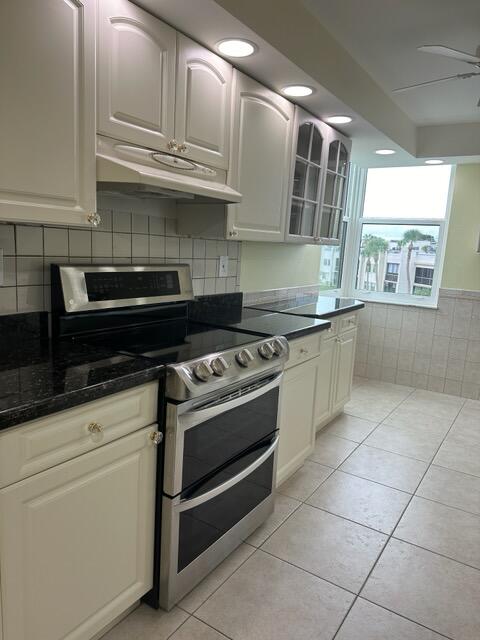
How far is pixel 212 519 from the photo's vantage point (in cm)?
174

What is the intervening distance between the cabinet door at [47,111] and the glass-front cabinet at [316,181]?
1.43 meters

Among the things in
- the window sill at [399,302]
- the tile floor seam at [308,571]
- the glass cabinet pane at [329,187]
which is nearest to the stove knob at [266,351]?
the tile floor seam at [308,571]

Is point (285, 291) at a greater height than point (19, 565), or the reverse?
point (285, 291)

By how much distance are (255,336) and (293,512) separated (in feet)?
3.17

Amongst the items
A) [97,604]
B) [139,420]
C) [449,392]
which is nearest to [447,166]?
[449,392]

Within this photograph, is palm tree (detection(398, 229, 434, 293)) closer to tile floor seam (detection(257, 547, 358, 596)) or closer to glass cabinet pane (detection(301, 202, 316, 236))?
glass cabinet pane (detection(301, 202, 316, 236))

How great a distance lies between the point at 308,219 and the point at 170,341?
1.52 meters

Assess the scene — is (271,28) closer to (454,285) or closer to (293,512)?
(293,512)

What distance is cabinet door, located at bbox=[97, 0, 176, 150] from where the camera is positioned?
150cm

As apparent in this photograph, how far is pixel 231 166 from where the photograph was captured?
213 centimetres

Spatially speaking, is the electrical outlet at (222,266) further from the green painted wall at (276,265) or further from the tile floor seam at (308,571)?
the tile floor seam at (308,571)

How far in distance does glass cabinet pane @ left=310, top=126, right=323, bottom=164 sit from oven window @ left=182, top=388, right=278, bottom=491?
1.60 meters

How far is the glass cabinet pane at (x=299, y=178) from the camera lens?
2693mm

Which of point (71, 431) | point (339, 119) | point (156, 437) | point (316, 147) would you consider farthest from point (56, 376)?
point (339, 119)
